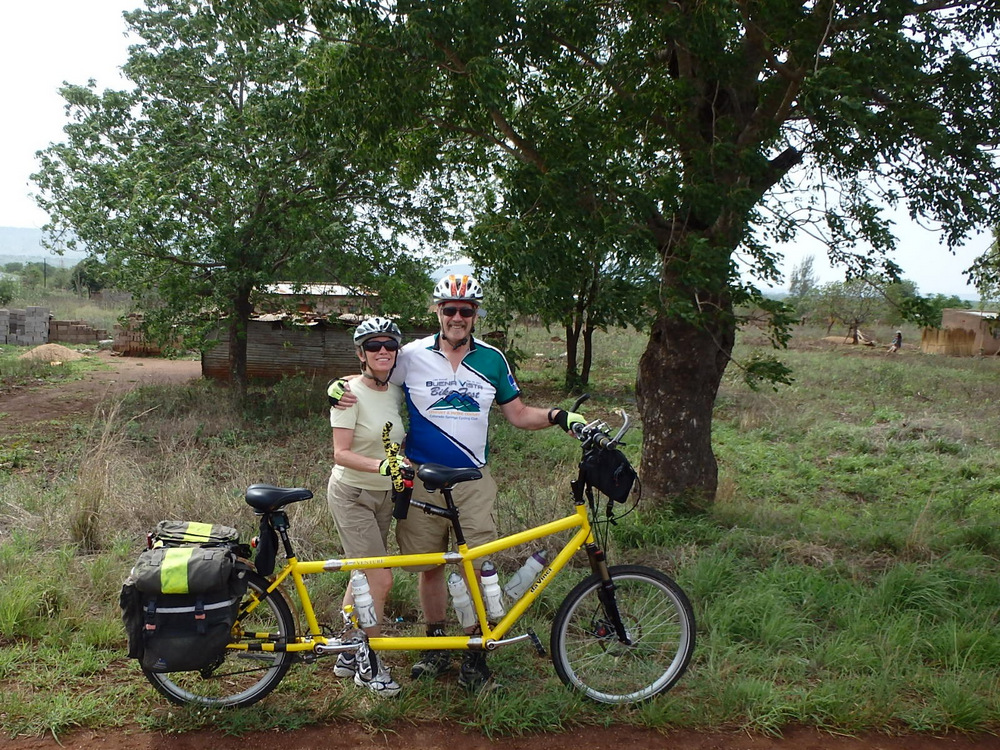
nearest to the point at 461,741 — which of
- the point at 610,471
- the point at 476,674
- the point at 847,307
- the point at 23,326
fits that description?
the point at 476,674

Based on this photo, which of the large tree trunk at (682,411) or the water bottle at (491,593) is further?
the large tree trunk at (682,411)

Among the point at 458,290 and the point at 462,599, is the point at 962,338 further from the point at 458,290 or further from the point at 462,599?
the point at 462,599

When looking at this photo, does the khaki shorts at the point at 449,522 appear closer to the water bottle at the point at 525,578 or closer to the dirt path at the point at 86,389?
the water bottle at the point at 525,578

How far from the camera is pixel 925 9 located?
5652 millimetres

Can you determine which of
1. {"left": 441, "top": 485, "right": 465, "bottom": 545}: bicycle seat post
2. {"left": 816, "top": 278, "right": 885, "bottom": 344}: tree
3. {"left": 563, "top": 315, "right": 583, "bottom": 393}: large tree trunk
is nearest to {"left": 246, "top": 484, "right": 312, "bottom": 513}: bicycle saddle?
{"left": 441, "top": 485, "right": 465, "bottom": 545}: bicycle seat post

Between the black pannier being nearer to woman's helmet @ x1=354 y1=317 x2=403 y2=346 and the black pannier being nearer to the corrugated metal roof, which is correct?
woman's helmet @ x1=354 y1=317 x2=403 y2=346

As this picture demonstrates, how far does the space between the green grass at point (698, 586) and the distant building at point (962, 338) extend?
1993 cm

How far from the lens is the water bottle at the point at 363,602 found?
3.53 metres

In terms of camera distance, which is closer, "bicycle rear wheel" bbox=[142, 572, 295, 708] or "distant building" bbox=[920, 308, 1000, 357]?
"bicycle rear wheel" bbox=[142, 572, 295, 708]

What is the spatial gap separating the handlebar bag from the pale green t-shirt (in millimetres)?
942

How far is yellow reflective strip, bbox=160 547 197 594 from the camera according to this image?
3213 millimetres

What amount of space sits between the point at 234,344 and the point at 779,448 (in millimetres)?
9771

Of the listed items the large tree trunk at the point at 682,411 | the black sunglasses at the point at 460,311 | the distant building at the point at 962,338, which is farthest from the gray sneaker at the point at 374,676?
the distant building at the point at 962,338

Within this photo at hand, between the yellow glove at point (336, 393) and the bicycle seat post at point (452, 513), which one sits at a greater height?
the yellow glove at point (336, 393)
